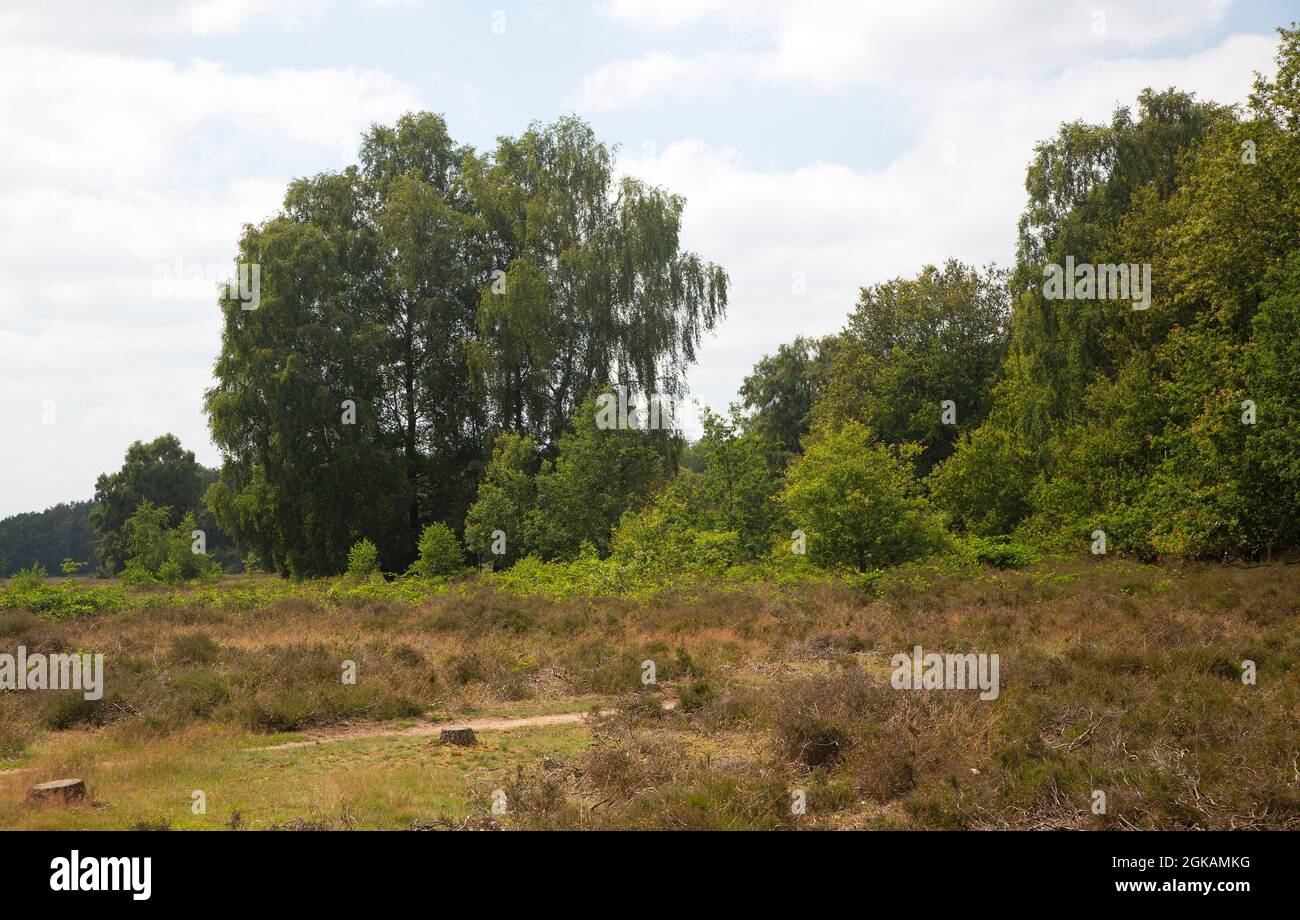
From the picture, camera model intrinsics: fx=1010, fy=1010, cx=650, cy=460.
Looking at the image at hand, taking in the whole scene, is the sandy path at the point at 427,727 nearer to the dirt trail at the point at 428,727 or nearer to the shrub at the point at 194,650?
the dirt trail at the point at 428,727

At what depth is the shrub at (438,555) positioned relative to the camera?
34688 millimetres

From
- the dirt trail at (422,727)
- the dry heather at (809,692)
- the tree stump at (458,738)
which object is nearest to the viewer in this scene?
the dry heather at (809,692)

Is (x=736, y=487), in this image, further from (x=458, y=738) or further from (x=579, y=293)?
(x=458, y=738)

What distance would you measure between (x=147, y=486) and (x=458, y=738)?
77918mm

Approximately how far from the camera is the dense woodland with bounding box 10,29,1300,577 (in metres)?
28.0

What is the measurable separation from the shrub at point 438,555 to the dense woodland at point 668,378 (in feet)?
1.50

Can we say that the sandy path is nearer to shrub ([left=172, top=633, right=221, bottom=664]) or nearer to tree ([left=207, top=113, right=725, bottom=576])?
shrub ([left=172, top=633, right=221, bottom=664])

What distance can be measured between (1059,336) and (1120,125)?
8454mm

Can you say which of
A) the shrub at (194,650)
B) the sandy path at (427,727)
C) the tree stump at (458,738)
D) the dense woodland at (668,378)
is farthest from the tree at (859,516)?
the tree stump at (458,738)

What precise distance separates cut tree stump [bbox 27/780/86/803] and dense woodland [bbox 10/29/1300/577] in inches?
820

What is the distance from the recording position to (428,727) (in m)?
13.2

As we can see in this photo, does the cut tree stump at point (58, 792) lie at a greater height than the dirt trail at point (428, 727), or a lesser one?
greater
